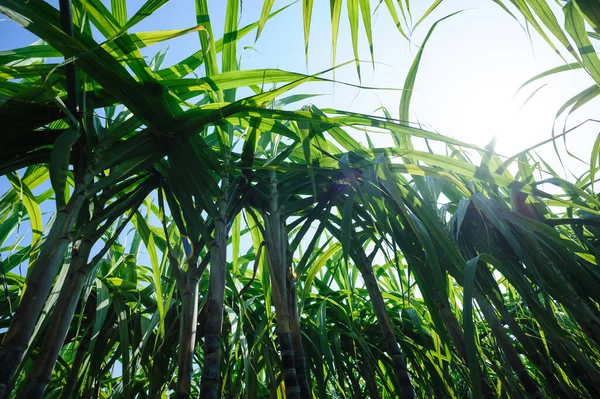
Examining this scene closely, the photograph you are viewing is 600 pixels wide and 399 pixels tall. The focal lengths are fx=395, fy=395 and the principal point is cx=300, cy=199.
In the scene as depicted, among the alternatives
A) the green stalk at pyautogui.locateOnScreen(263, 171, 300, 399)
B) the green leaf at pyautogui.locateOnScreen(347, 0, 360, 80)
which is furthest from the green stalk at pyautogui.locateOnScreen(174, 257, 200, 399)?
the green leaf at pyautogui.locateOnScreen(347, 0, 360, 80)

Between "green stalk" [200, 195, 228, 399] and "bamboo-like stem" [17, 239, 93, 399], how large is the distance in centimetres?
22

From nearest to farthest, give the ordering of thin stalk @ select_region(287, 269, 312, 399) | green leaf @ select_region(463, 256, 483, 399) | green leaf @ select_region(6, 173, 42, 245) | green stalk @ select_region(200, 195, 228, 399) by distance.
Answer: green leaf @ select_region(463, 256, 483, 399) → green stalk @ select_region(200, 195, 228, 399) → thin stalk @ select_region(287, 269, 312, 399) → green leaf @ select_region(6, 173, 42, 245)

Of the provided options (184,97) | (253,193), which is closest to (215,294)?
(253,193)

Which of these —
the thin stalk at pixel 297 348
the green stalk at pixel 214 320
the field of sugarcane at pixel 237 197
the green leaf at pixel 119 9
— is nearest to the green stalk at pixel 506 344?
the field of sugarcane at pixel 237 197

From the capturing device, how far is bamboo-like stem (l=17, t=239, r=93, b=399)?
1.91ft

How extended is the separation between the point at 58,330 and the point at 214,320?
0.24 m

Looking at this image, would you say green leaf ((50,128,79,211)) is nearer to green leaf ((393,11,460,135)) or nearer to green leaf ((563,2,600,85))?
green leaf ((393,11,460,135))

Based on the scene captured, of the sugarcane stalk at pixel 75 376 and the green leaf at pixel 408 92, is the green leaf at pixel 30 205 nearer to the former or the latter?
the sugarcane stalk at pixel 75 376

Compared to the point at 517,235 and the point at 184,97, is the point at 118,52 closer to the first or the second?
the point at 184,97

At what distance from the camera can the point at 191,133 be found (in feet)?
2.48

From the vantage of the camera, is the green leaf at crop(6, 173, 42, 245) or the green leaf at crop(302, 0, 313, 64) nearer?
the green leaf at crop(302, 0, 313, 64)

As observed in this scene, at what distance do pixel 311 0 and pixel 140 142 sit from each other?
16.7 inches

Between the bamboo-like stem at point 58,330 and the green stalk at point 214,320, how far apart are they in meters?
0.22

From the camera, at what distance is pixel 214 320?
2.13 feet
